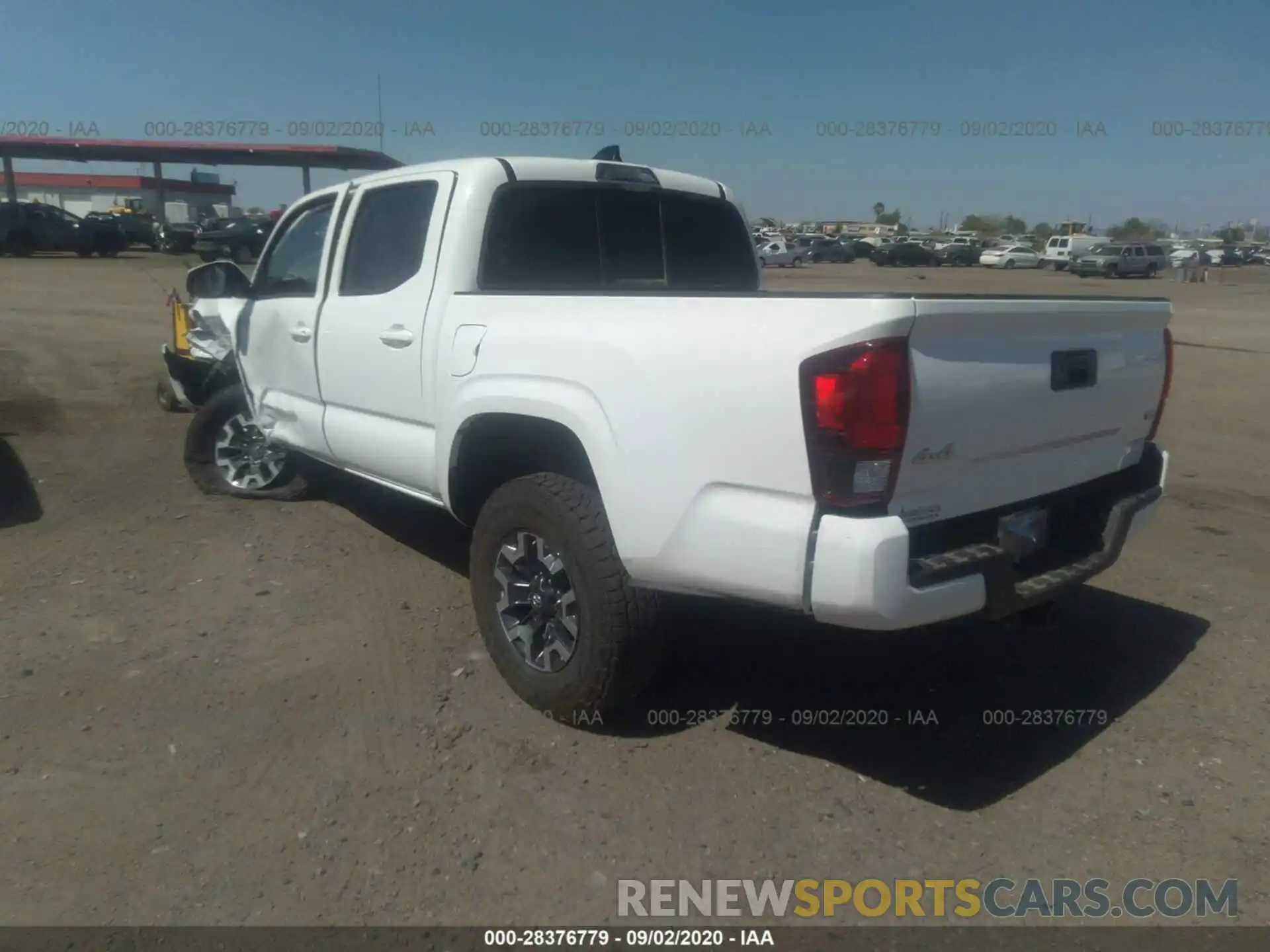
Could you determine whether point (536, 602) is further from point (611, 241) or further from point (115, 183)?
point (115, 183)

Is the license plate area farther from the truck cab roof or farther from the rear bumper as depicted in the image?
the truck cab roof

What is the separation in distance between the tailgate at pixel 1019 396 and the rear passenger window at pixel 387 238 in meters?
2.35

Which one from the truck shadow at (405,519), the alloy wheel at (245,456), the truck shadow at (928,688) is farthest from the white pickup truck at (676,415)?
the alloy wheel at (245,456)

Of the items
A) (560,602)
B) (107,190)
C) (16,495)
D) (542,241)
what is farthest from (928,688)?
(107,190)

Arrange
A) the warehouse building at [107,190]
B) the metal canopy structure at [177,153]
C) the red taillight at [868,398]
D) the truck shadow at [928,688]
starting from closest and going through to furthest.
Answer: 1. the red taillight at [868,398]
2. the truck shadow at [928,688]
3. the metal canopy structure at [177,153]
4. the warehouse building at [107,190]

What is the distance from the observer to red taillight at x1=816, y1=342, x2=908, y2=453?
268 cm

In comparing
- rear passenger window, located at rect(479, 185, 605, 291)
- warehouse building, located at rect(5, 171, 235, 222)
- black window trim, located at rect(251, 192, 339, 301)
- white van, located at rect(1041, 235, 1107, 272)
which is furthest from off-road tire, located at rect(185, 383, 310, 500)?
warehouse building, located at rect(5, 171, 235, 222)

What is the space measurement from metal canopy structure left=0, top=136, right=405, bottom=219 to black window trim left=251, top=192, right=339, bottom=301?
36.9 meters

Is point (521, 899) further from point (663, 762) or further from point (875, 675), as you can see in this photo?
point (875, 675)

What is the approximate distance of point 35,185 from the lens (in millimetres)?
69625

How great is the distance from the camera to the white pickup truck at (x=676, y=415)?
276 centimetres

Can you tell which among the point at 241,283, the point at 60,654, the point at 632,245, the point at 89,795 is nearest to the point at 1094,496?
the point at 632,245

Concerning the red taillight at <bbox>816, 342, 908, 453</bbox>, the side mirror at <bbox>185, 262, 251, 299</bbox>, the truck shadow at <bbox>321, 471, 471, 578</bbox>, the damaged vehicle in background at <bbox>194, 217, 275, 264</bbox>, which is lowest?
the truck shadow at <bbox>321, 471, 471, 578</bbox>

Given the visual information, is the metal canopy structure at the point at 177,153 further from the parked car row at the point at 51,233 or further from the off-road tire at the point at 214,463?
the off-road tire at the point at 214,463
